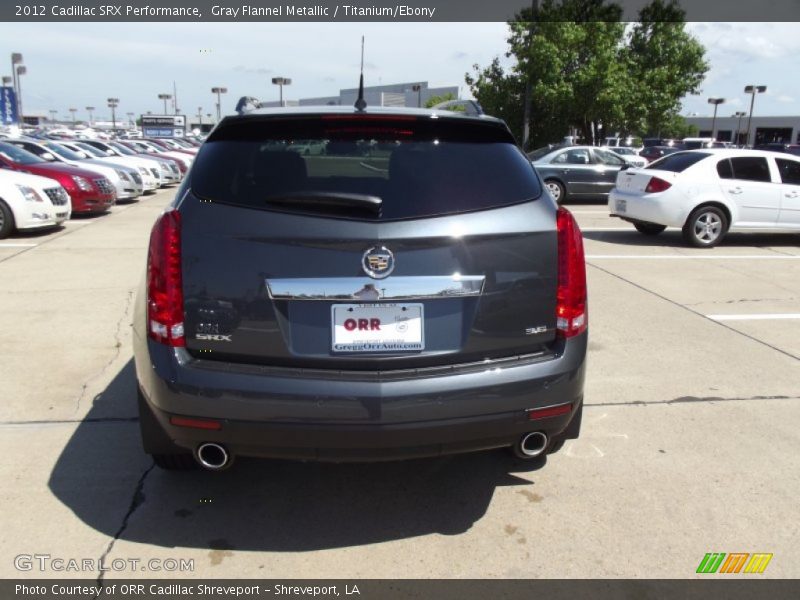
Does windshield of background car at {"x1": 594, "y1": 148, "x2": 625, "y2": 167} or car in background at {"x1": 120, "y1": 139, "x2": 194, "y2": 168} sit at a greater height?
windshield of background car at {"x1": 594, "y1": 148, "x2": 625, "y2": 167}

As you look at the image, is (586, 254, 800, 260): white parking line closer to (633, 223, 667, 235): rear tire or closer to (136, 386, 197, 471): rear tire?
(633, 223, 667, 235): rear tire

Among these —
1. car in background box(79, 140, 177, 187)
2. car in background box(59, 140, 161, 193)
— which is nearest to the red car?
car in background box(59, 140, 161, 193)

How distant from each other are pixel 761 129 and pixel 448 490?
315 feet

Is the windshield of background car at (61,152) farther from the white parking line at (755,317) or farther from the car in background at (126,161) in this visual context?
the white parking line at (755,317)

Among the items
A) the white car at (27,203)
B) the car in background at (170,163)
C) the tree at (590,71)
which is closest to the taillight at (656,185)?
the white car at (27,203)

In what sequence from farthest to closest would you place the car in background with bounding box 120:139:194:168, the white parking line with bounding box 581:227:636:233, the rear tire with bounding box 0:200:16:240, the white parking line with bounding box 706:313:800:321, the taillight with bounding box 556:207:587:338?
the car in background with bounding box 120:139:194:168 < the white parking line with bounding box 581:227:636:233 < the rear tire with bounding box 0:200:16:240 < the white parking line with bounding box 706:313:800:321 < the taillight with bounding box 556:207:587:338

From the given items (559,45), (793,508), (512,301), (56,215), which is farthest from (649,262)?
(559,45)

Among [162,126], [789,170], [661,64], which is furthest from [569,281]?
[162,126]

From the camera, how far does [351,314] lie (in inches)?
102

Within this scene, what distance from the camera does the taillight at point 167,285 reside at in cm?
263

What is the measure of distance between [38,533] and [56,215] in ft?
32.5

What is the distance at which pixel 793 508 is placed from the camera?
3236 mm

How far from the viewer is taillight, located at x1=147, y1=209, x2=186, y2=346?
263 cm

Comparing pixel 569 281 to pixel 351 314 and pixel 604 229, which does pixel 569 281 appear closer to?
pixel 351 314
